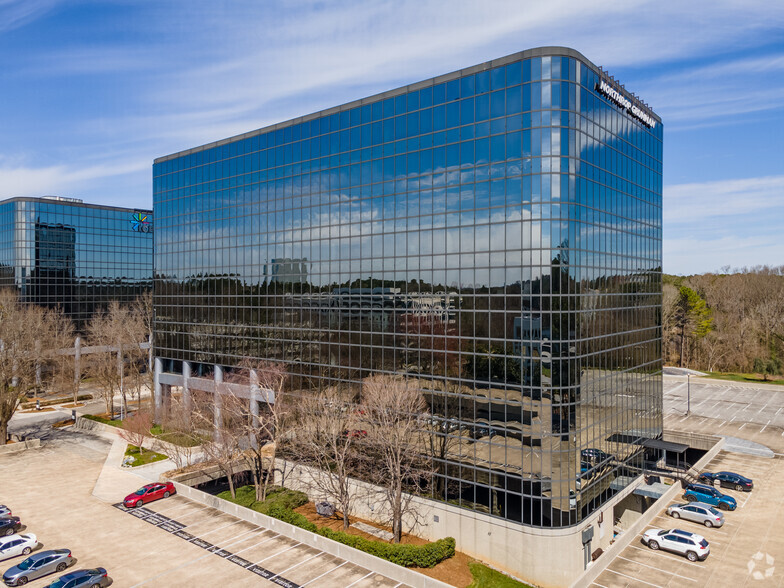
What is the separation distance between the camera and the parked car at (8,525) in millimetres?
35819

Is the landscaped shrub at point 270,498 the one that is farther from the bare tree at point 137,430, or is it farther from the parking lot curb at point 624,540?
the parking lot curb at point 624,540

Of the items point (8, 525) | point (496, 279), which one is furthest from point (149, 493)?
point (496, 279)

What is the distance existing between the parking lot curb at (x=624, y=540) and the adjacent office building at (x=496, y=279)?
5.60 feet

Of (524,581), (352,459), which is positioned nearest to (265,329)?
(352,459)

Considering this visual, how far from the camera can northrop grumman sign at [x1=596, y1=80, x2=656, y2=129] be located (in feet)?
124

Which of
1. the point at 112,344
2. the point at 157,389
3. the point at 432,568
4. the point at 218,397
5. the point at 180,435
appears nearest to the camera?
the point at 432,568

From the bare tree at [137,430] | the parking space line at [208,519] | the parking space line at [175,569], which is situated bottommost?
the parking space line at [208,519]

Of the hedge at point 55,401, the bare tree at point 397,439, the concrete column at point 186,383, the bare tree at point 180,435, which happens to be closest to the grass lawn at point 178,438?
the bare tree at point 180,435

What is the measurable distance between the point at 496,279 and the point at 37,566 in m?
31.8

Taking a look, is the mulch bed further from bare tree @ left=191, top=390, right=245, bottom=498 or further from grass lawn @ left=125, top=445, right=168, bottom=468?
grass lawn @ left=125, top=445, right=168, bottom=468

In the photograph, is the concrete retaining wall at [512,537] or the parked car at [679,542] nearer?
the concrete retaining wall at [512,537]

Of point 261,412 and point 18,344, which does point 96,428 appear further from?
point 261,412

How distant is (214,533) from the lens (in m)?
36.0

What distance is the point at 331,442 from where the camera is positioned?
129 ft
